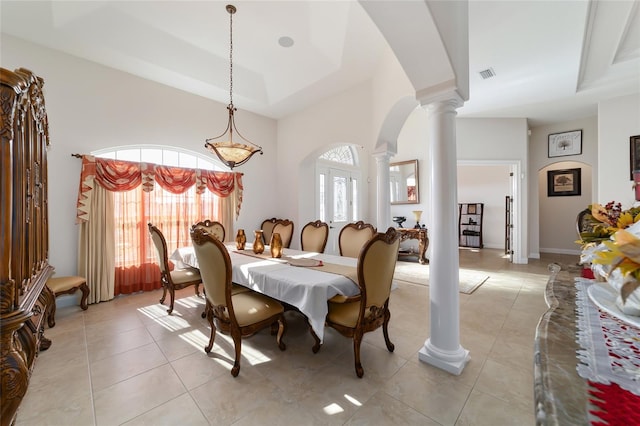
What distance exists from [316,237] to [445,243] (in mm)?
1942

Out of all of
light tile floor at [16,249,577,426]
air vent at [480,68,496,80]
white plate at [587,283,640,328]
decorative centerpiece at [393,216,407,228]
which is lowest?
light tile floor at [16,249,577,426]

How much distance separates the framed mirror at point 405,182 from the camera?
20.1 feet

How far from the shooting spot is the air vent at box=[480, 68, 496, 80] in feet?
11.2

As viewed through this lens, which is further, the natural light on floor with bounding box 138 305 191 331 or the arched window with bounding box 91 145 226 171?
the arched window with bounding box 91 145 226 171

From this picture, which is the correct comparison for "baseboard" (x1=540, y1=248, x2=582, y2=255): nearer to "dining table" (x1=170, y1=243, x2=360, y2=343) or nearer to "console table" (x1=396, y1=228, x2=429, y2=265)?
"console table" (x1=396, y1=228, x2=429, y2=265)

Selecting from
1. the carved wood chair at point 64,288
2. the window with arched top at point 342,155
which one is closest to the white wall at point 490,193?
the window with arched top at point 342,155

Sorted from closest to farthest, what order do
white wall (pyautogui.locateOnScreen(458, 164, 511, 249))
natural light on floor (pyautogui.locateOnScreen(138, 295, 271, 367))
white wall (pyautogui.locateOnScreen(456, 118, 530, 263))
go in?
natural light on floor (pyautogui.locateOnScreen(138, 295, 271, 367)) < white wall (pyautogui.locateOnScreen(456, 118, 530, 263)) < white wall (pyautogui.locateOnScreen(458, 164, 511, 249))

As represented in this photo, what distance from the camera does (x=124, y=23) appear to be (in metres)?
3.05

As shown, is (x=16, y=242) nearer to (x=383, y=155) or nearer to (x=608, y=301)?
(x=608, y=301)

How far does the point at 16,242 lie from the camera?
121cm

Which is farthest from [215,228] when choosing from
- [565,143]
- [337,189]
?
[565,143]

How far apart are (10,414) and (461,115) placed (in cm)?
666

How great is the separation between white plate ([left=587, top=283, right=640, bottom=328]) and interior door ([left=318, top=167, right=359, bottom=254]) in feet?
15.7

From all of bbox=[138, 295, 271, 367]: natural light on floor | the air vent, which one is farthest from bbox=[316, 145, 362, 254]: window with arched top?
bbox=[138, 295, 271, 367]: natural light on floor
